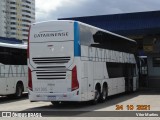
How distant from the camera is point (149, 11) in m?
30.0

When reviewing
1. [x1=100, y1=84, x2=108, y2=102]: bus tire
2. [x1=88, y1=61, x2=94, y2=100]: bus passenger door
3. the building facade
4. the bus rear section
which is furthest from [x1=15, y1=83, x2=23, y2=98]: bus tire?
the building facade

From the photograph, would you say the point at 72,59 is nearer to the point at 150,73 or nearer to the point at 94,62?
the point at 94,62

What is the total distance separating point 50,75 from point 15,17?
148692mm

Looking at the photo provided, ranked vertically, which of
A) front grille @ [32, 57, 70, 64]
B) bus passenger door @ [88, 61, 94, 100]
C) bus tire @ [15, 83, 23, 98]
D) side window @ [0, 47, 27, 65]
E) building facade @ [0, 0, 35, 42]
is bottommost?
bus tire @ [15, 83, 23, 98]

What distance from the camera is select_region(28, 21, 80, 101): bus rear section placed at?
54.2 feet

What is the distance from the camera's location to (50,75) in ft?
55.4

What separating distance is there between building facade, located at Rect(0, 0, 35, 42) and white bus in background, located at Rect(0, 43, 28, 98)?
409 ft

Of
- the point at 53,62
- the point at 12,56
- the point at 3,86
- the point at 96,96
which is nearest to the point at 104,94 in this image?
the point at 96,96

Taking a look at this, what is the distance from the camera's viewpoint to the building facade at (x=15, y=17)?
151 metres

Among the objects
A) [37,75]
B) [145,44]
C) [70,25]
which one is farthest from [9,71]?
[145,44]

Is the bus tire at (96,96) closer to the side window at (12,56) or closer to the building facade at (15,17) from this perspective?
the side window at (12,56)

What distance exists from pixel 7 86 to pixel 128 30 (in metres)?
11.7

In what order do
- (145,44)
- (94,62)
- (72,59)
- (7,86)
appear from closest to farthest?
(72,59)
(94,62)
(7,86)
(145,44)

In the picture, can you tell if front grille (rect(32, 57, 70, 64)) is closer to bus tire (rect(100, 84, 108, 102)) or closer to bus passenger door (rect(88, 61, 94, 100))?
bus passenger door (rect(88, 61, 94, 100))
